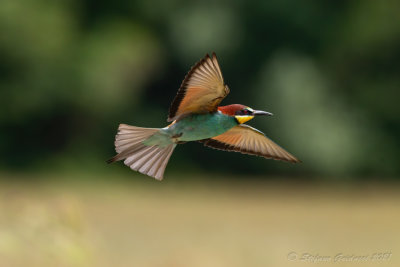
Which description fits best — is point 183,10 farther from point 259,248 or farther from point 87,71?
point 259,248

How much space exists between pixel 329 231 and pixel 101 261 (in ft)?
11.7

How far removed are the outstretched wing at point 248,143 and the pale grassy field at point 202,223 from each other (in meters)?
0.45

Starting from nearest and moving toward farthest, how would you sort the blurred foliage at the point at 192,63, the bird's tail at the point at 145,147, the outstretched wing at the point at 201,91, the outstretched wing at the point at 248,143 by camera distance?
the outstretched wing at the point at 201,91, the bird's tail at the point at 145,147, the outstretched wing at the point at 248,143, the blurred foliage at the point at 192,63

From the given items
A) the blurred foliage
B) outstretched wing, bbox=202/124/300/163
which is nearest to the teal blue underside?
outstretched wing, bbox=202/124/300/163

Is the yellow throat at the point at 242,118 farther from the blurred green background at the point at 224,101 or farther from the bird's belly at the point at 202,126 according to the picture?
the blurred green background at the point at 224,101

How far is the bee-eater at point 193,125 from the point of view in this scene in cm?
163

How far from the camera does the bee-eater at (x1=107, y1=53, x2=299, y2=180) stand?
163cm

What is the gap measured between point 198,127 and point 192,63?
28.0 feet

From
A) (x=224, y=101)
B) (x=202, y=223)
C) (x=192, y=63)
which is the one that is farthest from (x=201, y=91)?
(x=192, y=63)

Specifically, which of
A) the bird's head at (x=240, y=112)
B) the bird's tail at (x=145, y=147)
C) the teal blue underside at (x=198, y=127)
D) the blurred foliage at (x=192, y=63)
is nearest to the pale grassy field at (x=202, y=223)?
the bird's tail at (x=145, y=147)

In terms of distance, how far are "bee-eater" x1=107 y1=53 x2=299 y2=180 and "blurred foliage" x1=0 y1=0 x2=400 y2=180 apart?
8026 millimetres

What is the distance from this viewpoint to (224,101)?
32.1 ft

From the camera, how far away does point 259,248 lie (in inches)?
245

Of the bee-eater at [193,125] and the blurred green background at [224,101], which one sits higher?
the bee-eater at [193,125]
